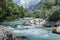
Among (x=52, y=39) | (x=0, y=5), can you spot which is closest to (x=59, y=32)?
(x=52, y=39)

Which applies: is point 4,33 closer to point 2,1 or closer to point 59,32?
point 59,32

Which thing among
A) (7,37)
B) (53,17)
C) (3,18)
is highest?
(7,37)

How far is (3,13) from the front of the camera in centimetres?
4444

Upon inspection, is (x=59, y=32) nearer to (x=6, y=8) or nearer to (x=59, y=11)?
(x=59, y=11)

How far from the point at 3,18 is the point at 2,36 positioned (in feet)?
126

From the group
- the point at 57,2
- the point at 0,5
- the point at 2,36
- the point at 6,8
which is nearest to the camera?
the point at 2,36

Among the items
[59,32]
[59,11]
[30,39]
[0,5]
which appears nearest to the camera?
[30,39]

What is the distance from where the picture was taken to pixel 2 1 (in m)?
43.5

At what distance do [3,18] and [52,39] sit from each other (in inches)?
1151

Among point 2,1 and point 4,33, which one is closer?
point 4,33

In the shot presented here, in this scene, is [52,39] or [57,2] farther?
[57,2]

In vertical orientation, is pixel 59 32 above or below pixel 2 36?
below

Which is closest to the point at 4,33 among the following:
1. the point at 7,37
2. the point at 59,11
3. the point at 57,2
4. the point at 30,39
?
the point at 7,37

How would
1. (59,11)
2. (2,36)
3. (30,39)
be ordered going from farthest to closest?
(59,11) → (30,39) → (2,36)
